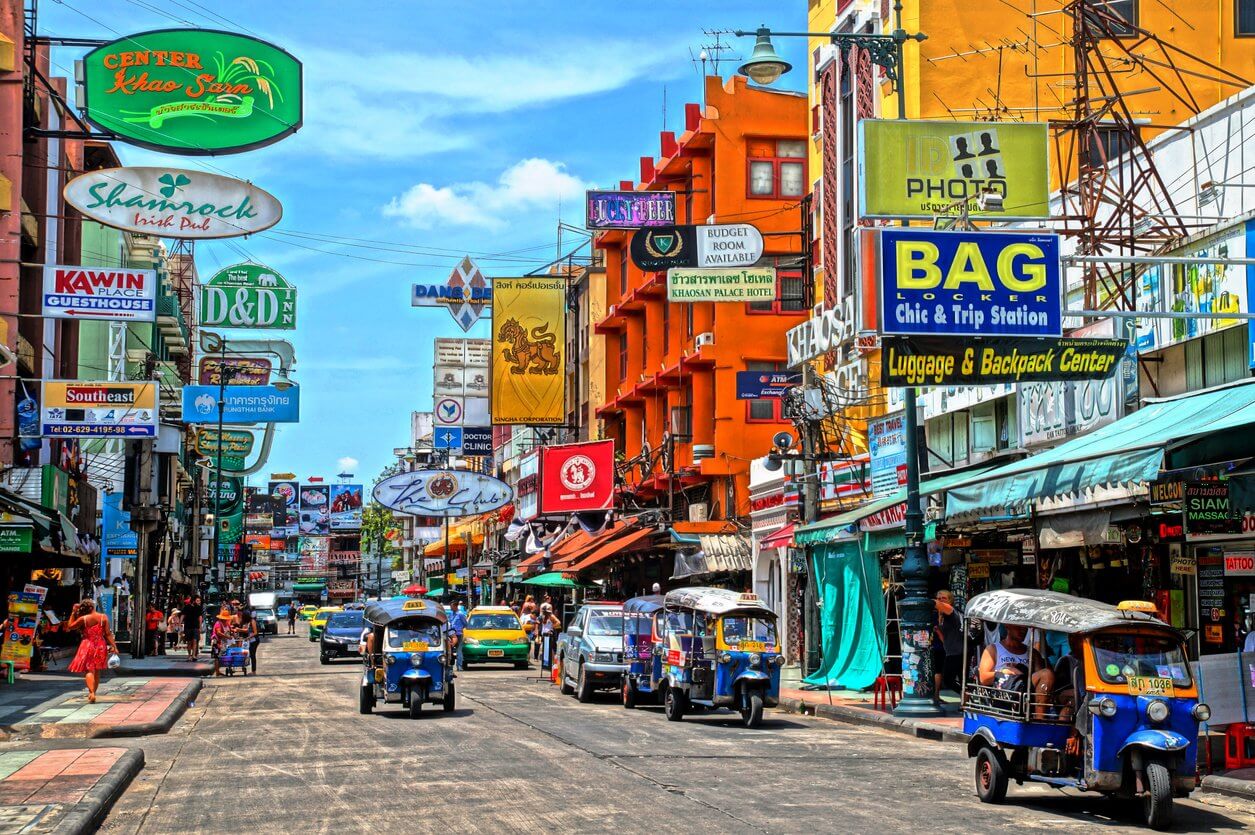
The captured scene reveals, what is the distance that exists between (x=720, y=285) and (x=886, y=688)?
11649mm

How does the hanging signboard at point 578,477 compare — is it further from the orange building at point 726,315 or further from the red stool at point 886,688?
the red stool at point 886,688

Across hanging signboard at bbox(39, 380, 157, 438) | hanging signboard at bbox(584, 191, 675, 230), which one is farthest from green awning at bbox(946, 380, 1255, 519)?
hanging signboard at bbox(584, 191, 675, 230)

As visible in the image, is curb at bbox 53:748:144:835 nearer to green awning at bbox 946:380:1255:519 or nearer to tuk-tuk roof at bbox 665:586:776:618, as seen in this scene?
tuk-tuk roof at bbox 665:586:776:618

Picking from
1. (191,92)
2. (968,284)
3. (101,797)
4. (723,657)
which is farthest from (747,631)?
(191,92)

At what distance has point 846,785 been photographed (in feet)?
49.3

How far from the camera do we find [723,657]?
75.8 ft

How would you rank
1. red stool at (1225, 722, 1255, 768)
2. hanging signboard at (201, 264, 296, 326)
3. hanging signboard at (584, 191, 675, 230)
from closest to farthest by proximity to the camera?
red stool at (1225, 722, 1255, 768) < hanging signboard at (201, 264, 296, 326) < hanging signboard at (584, 191, 675, 230)

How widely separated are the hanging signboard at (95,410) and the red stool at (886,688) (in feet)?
57.7

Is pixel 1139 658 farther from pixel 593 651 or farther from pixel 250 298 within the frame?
pixel 250 298

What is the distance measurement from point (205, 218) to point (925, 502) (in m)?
12.7

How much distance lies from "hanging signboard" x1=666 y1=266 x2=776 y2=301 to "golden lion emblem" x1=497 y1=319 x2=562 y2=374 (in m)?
22.4

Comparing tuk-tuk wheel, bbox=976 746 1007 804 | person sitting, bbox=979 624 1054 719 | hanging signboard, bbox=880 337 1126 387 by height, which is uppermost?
hanging signboard, bbox=880 337 1126 387

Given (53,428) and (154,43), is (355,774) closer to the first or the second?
(154,43)

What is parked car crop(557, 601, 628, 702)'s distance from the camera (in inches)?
1123
